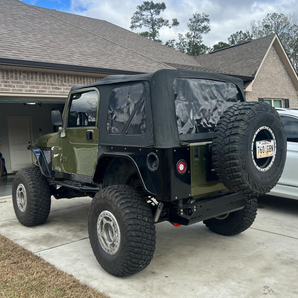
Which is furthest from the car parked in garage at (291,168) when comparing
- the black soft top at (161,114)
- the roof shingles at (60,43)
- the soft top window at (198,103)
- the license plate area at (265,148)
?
the roof shingles at (60,43)

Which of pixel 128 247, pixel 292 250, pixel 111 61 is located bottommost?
Answer: pixel 292 250

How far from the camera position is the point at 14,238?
5.00 m

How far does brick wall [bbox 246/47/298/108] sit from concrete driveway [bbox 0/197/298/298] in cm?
1038

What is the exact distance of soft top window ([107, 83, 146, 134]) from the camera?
3.65 m

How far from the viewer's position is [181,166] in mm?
3297

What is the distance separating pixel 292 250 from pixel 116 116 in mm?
2783

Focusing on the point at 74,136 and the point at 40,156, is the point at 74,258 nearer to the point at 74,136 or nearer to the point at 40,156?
the point at 74,136

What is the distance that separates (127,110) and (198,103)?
811 millimetres

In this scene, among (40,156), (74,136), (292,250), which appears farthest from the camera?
(40,156)

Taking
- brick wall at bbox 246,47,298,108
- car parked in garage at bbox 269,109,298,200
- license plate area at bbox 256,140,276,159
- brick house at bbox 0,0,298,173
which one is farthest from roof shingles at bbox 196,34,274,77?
license plate area at bbox 256,140,276,159

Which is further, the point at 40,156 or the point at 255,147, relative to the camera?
the point at 40,156

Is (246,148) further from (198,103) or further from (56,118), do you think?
(56,118)

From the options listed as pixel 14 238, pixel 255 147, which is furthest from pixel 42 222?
pixel 255 147

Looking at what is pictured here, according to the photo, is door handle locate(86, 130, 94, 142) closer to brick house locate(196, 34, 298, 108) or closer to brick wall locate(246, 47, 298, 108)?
brick house locate(196, 34, 298, 108)
